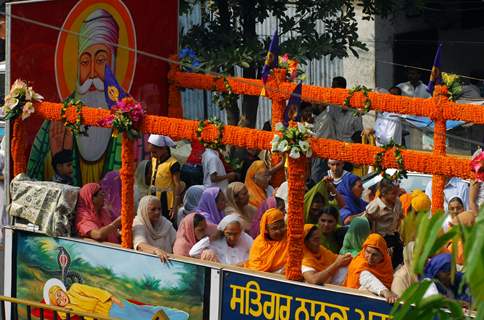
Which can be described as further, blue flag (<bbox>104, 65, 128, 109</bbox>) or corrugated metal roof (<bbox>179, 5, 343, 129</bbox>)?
corrugated metal roof (<bbox>179, 5, 343, 129</bbox>)

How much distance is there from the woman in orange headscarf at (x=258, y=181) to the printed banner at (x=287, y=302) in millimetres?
2251

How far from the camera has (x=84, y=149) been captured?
1065 cm

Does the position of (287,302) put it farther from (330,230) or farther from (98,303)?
(98,303)

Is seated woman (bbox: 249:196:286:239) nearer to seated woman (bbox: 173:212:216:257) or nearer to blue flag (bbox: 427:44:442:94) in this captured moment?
seated woman (bbox: 173:212:216:257)

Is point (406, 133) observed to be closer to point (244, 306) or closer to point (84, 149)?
point (84, 149)

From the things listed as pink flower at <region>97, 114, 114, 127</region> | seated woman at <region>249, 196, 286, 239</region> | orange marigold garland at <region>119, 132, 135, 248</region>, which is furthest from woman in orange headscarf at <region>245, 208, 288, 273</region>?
pink flower at <region>97, 114, 114, 127</region>

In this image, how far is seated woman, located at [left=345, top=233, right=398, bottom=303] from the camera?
7992mm

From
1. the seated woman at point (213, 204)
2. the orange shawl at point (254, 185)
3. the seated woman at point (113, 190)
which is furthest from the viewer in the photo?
the orange shawl at point (254, 185)

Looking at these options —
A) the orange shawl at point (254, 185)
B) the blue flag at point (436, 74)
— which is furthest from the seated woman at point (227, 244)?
the blue flag at point (436, 74)

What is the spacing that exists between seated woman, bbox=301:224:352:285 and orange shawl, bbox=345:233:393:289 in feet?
0.59

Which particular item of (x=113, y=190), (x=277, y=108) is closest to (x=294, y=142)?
(x=113, y=190)

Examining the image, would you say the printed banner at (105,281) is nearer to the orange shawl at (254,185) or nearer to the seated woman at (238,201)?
the seated woman at (238,201)

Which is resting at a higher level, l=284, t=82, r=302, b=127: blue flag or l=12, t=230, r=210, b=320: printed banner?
l=284, t=82, r=302, b=127: blue flag

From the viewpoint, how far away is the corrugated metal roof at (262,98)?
58.2 feet
